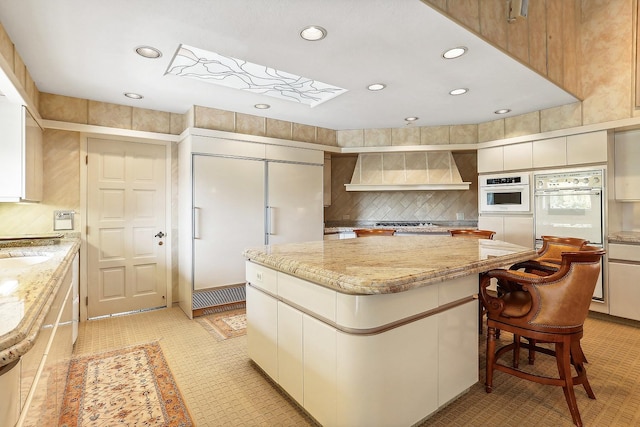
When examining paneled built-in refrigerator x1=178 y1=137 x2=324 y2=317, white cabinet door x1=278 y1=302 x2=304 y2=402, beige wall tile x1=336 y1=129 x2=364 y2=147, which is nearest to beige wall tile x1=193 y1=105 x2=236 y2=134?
paneled built-in refrigerator x1=178 y1=137 x2=324 y2=317

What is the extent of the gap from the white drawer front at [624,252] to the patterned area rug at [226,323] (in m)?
3.98

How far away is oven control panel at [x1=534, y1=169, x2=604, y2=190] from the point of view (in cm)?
353

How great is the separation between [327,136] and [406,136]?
122cm

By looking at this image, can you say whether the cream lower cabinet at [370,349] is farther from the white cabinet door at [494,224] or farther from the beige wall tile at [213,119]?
the white cabinet door at [494,224]

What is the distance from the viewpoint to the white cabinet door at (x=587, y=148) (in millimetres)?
3488

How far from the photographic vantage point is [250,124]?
4180 millimetres

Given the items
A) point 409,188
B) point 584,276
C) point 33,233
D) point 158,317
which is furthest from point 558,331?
point 33,233

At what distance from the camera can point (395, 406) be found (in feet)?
5.30

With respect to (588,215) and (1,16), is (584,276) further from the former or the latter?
(1,16)

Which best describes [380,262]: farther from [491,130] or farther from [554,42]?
[491,130]

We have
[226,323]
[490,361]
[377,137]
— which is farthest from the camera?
[377,137]

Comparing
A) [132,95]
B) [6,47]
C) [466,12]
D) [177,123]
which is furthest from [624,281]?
[6,47]

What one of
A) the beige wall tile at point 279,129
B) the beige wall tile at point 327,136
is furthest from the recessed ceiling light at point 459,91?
the beige wall tile at point 279,129

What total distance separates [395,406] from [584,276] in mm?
1294
